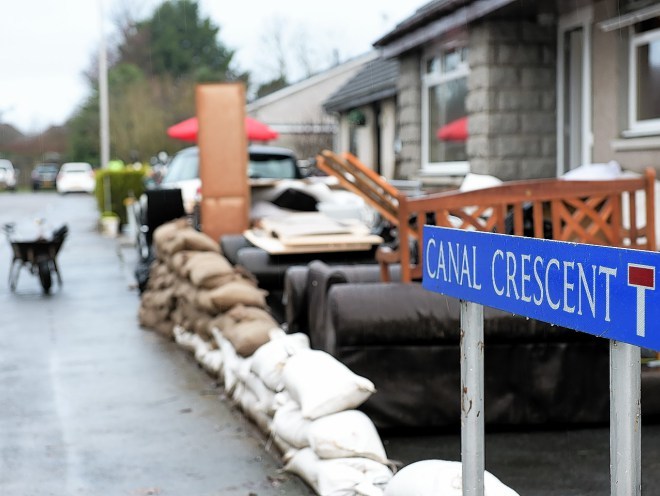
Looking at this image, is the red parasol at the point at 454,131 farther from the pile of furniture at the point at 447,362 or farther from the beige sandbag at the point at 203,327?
the pile of furniture at the point at 447,362

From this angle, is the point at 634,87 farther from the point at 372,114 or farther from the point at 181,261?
the point at 372,114

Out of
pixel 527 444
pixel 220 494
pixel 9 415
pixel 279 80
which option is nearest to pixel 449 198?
pixel 527 444

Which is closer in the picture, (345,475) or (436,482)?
(436,482)

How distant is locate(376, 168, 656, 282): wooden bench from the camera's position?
690cm

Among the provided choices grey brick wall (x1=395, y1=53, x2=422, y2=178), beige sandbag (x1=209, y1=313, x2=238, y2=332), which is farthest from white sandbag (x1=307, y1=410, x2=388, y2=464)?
grey brick wall (x1=395, y1=53, x2=422, y2=178)

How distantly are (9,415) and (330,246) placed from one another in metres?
3.42

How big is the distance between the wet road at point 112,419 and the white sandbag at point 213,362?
76 mm

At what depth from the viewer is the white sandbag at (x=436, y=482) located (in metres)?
3.91

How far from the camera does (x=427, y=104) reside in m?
15.9

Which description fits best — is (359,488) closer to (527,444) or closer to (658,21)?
(527,444)

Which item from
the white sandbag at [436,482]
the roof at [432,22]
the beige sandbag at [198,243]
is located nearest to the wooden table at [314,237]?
the beige sandbag at [198,243]

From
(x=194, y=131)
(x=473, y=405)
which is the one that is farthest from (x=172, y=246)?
(x=194, y=131)

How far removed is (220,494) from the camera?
5277 mm

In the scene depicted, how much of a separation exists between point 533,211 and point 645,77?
4.06 metres
